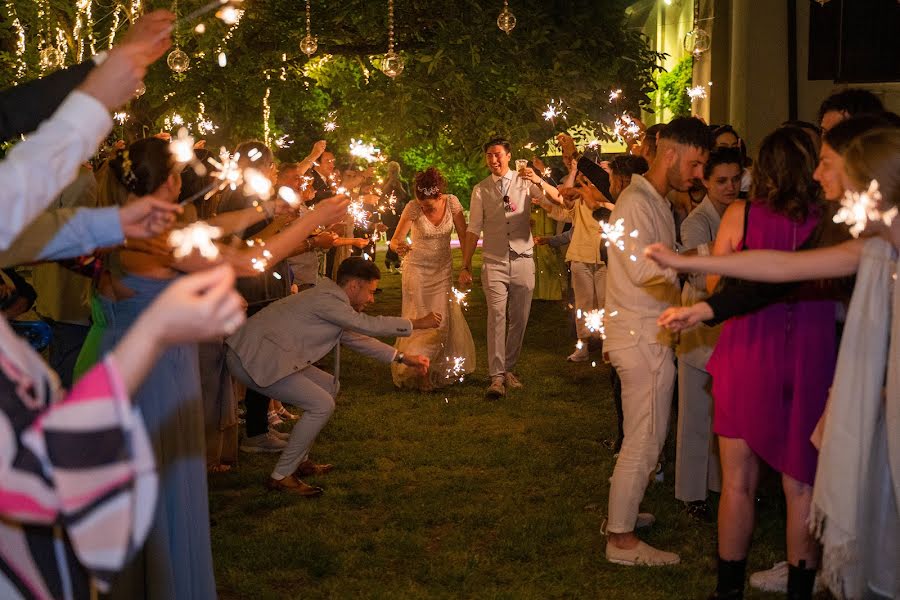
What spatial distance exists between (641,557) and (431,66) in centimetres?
623

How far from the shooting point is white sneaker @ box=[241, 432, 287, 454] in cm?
740

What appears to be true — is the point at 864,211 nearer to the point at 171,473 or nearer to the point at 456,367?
the point at 171,473

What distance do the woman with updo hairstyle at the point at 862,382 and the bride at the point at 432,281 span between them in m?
5.90

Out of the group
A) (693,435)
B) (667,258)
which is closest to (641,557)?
(693,435)

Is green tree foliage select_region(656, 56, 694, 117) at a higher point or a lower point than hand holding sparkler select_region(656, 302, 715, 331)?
higher

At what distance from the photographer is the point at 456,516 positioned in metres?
5.87

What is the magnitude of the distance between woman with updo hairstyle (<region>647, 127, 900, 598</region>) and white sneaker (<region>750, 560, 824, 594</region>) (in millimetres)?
1168

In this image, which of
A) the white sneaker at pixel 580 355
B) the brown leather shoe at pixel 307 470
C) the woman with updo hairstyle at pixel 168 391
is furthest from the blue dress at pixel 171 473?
the white sneaker at pixel 580 355

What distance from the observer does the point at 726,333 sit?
4.29 m

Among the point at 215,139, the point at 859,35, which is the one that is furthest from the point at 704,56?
the point at 215,139

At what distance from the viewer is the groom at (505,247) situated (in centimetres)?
922

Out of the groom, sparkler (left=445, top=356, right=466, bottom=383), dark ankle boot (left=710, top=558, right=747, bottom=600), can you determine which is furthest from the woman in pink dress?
sparkler (left=445, top=356, right=466, bottom=383)

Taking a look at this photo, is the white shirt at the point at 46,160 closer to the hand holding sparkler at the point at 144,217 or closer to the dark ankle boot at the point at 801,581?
the hand holding sparkler at the point at 144,217

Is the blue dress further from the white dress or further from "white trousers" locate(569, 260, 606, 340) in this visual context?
"white trousers" locate(569, 260, 606, 340)
